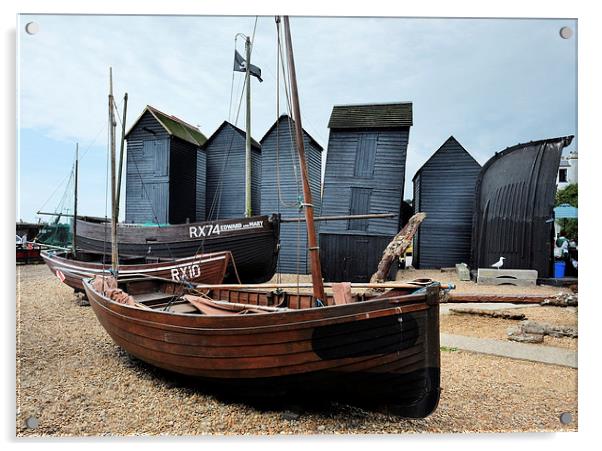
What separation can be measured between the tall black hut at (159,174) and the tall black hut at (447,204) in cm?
856

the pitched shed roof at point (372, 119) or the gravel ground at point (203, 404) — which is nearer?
the gravel ground at point (203, 404)

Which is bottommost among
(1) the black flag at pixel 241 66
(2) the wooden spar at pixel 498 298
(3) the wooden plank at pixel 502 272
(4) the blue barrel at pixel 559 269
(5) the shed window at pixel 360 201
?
(3) the wooden plank at pixel 502 272

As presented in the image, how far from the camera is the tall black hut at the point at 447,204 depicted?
13.1m

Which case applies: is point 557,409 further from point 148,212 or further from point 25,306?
point 148,212

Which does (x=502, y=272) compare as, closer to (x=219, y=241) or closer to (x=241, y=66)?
(x=219, y=241)

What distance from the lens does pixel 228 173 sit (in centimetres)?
1359

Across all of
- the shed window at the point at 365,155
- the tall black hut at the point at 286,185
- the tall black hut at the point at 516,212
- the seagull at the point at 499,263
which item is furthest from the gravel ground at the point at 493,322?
the tall black hut at the point at 286,185

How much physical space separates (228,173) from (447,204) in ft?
27.3

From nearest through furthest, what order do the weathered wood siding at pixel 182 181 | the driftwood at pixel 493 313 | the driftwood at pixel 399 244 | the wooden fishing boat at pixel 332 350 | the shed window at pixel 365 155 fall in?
the wooden fishing boat at pixel 332 350, the driftwood at pixel 399 244, the driftwood at pixel 493 313, the shed window at pixel 365 155, the weathered wood siding at pixel 182 181

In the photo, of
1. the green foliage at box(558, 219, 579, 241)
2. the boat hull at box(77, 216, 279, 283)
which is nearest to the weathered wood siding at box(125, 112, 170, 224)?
the boat hull at box(77, 216, 279, 283)

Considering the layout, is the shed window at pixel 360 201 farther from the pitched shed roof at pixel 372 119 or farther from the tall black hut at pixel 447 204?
the tall black hut at pixel 447 204

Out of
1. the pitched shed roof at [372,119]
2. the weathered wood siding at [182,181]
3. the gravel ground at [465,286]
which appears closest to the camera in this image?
the gravel ground at [465,286]

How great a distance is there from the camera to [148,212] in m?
11.8

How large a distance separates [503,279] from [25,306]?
10.2 metres
